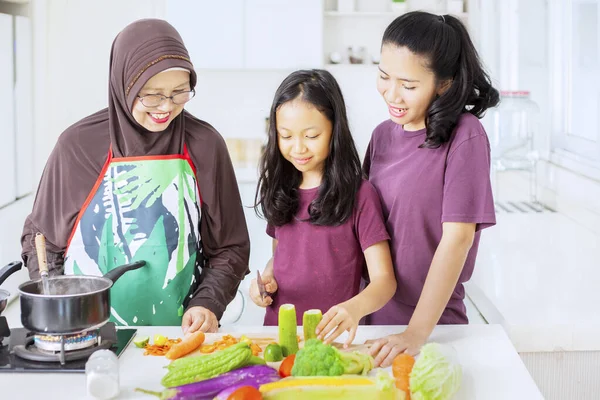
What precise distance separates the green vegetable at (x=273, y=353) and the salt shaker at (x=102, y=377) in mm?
268

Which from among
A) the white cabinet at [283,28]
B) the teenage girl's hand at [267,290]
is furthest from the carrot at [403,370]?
the white cabinet at [283,28]

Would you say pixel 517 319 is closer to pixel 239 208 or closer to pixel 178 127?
pixel 239 208

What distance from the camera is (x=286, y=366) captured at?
4.36 ft

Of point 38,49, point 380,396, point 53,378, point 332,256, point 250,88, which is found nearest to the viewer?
point 380,396

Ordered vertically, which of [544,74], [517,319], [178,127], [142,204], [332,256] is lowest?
[517,319]

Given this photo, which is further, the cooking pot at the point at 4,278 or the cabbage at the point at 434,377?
the cooking pot at the point at 4,278

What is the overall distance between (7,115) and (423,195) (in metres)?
2.20

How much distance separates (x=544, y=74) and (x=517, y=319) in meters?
2.05

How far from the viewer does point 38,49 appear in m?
3.67

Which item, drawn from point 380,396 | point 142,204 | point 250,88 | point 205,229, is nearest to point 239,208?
point 205,229

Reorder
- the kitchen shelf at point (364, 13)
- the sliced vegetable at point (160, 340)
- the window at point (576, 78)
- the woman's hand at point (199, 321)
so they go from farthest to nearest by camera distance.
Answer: the kitchen shelf at point (364, 13) → the window at point (576, 78) → the woman's hand at point (199, 321) → the sliced vegetable at point (160, 340)

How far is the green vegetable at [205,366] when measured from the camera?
4.24ft

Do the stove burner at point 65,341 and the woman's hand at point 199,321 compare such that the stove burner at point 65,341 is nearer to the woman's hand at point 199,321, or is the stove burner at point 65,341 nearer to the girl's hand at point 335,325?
the woman's hand at point 199,321

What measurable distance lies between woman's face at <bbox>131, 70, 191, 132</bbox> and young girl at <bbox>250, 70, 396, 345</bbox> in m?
0.21
